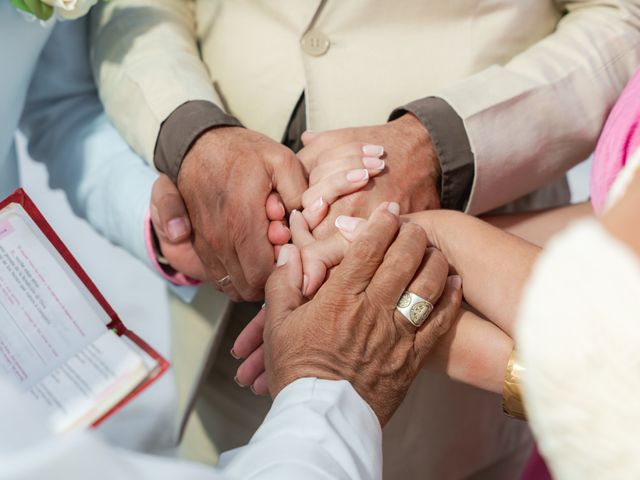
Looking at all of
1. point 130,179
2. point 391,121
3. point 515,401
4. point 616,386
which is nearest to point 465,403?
point 515,401

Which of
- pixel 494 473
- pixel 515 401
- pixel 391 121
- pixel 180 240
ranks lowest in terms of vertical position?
pixel 494 473

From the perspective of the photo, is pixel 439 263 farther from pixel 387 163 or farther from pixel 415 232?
pixel 387 163

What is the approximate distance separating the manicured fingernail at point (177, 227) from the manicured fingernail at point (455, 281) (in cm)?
41

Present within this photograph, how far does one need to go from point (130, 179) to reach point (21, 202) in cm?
45

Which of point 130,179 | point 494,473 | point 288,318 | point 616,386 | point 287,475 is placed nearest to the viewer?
point 616,386

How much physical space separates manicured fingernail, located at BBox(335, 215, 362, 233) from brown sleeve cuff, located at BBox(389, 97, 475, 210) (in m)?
0.18

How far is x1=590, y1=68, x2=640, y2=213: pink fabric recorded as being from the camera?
1039mm

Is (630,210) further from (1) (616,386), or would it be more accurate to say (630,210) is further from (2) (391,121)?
(2) (391,121)

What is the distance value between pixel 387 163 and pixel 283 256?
0.21 meters

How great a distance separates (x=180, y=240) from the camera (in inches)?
49.0

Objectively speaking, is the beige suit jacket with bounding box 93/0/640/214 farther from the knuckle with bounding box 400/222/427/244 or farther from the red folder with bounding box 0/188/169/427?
the red folder with bounding box 0/188/169/427

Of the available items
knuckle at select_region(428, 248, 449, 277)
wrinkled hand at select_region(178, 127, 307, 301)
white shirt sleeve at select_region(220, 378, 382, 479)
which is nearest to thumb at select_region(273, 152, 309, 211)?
wrinkled hand at select_region(178, 127, 307, 301)

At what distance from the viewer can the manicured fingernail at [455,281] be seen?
1.07 m

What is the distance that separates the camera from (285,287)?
3.45 feet
